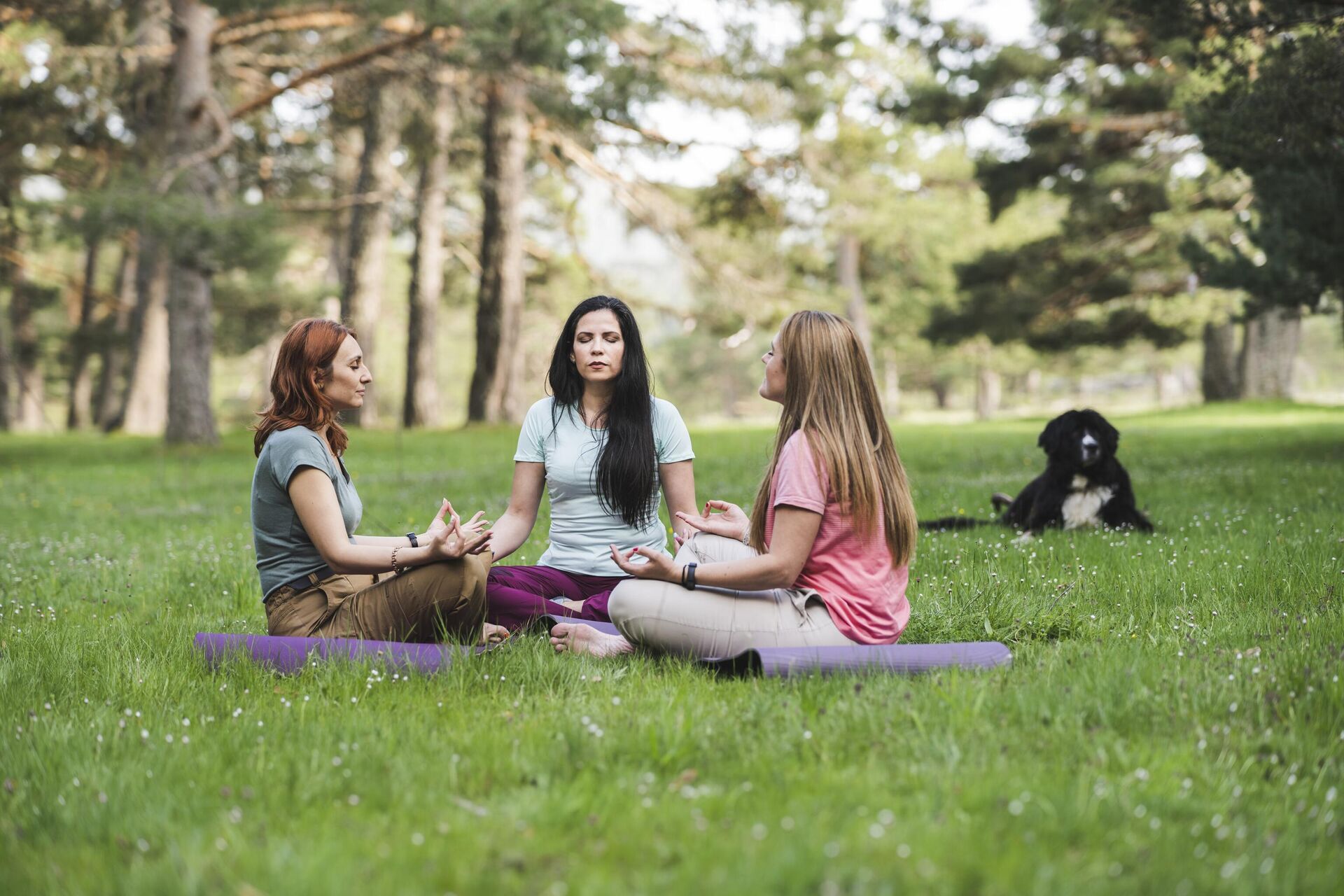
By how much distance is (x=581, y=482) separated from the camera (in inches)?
202

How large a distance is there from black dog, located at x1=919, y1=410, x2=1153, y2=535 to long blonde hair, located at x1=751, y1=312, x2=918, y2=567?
374 centimetres

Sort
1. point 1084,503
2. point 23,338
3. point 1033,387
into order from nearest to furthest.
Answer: point 1084,503 → point 23,338 → point 1033,387

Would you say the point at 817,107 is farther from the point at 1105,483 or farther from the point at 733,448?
the point at 1105,483

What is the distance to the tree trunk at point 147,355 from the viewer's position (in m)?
27.6

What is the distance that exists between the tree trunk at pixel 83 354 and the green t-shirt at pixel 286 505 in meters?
34.2

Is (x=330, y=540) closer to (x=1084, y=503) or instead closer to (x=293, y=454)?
(x=293, y=454)

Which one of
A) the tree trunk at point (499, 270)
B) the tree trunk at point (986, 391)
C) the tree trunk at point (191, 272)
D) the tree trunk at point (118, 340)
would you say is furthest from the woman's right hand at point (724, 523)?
the tree trunk at point (986, 391)

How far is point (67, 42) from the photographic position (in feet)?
70.0

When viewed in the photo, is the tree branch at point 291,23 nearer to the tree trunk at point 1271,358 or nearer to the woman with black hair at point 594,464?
the woman with black hair at point 594,464

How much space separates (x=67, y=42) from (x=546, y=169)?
1502 centimetres

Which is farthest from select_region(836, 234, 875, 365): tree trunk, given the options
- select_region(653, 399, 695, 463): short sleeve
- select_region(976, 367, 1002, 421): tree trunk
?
select_region(653, 399, 695, 463): short sleeve

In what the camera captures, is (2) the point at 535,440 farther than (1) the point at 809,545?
Yes

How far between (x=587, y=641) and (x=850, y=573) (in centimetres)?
119

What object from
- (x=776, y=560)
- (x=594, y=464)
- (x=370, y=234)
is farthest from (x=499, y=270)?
(x=776, y=560)
